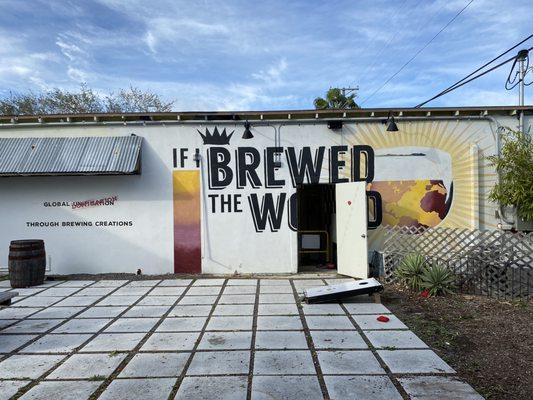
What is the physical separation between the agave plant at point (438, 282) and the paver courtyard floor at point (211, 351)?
1.18 m

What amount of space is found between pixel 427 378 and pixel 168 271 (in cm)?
659

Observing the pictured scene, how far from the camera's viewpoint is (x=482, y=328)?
532 cm

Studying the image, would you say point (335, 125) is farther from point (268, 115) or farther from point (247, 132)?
point (247, 132)

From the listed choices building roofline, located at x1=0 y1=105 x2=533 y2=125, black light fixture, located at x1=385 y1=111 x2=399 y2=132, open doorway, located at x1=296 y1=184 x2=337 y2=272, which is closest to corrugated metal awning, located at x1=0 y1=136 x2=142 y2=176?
building roofline, located at x1=0 y1=105 x2=533 y2=125

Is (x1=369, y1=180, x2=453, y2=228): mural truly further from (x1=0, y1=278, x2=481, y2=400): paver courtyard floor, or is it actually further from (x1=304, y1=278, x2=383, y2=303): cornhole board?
(x1=0, y1=278, x2=481, y2=400): paver courtyard floor

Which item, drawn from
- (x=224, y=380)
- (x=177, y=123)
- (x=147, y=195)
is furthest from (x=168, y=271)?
(x=224, y=380)

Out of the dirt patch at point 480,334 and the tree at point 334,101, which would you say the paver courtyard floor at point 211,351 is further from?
the tree at point 334,101

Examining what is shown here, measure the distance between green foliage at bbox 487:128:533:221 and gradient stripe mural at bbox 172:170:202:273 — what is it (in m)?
6.44

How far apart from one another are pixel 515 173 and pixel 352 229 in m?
3.53

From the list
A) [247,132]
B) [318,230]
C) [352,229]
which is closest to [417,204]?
[352,229]

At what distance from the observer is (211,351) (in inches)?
180

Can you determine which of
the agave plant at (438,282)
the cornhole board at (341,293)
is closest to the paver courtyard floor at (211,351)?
the cornhole board at (341,293)

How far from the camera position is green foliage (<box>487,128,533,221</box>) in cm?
853

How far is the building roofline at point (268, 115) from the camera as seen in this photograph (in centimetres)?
910
